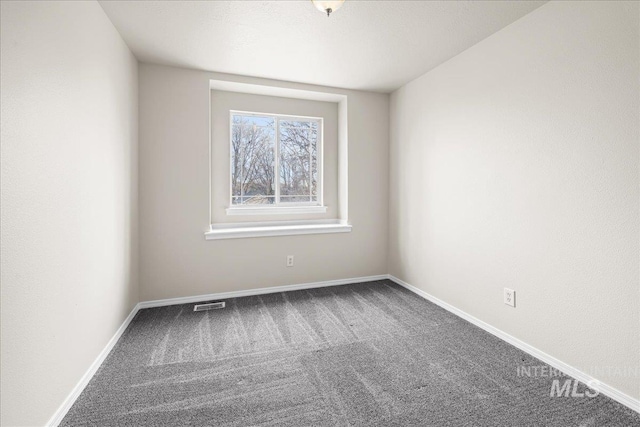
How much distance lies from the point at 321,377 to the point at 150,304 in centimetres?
204

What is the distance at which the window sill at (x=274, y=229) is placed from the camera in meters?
3.23

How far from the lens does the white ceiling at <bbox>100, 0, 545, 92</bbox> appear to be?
6.79 ft

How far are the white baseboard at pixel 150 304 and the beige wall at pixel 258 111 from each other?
85 centimetres

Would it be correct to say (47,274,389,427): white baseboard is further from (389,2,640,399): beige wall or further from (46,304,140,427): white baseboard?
(389,2,640,399): beige wall

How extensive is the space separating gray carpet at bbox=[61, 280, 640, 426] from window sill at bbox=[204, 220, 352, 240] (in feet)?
2.67

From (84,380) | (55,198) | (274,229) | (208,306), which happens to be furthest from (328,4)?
(208,306)

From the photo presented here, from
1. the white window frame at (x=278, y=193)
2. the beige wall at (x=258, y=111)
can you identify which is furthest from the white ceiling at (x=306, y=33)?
the white window frame at (x=278, y=193)

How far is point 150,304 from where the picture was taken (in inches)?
119

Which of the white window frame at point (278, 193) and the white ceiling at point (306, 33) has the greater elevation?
the white ceiling at point (306, 33)

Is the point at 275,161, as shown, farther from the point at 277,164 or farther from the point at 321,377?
the point at 321,377

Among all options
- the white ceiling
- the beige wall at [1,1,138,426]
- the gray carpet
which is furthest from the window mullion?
the beige wall at [1,1,138,426]

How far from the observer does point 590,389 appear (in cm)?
175

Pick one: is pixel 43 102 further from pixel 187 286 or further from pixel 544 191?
pixel 544 191

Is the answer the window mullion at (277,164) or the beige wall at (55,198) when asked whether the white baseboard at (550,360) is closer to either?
the window mullion at (277,164)
